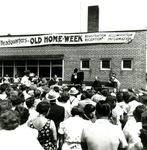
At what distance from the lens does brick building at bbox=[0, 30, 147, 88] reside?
98.5 feet

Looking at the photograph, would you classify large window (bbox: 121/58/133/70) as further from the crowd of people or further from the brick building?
the crowd of people

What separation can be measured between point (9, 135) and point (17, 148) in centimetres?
21

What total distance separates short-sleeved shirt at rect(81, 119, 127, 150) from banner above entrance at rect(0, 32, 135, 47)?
25510 mm

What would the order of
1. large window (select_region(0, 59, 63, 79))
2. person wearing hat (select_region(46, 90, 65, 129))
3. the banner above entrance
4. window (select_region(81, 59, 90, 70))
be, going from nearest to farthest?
1. person wearing hat (select_region(46, 90, 65, 129))
2. the banner above entrance
3. window (select_region(81, 59, 90, 70))
4. large window (select_region(0, 59, 63, 79))

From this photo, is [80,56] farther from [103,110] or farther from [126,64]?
[103,110]

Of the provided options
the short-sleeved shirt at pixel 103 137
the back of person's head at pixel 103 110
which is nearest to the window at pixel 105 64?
the back of person's head at pixel 103 110

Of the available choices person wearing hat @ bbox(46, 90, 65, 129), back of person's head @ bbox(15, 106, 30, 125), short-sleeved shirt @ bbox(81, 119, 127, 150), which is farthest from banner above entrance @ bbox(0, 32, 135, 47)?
short-sleeved shirt @ bbox(81, 119, 127, 150)

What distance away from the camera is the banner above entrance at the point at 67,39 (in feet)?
99.7

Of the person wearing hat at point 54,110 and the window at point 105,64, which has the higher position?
the window at point 105,64

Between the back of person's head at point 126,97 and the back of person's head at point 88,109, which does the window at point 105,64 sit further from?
the back of person's head at point 88,109

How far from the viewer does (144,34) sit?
29812mm

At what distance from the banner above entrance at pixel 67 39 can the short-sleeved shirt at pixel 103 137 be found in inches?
1004

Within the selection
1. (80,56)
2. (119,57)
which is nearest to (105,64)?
(119,57)

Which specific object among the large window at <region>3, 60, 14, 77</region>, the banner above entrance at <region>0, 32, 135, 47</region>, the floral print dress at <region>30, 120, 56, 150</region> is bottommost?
the floral print dress at <region>30, 120, 56, 150</region>
